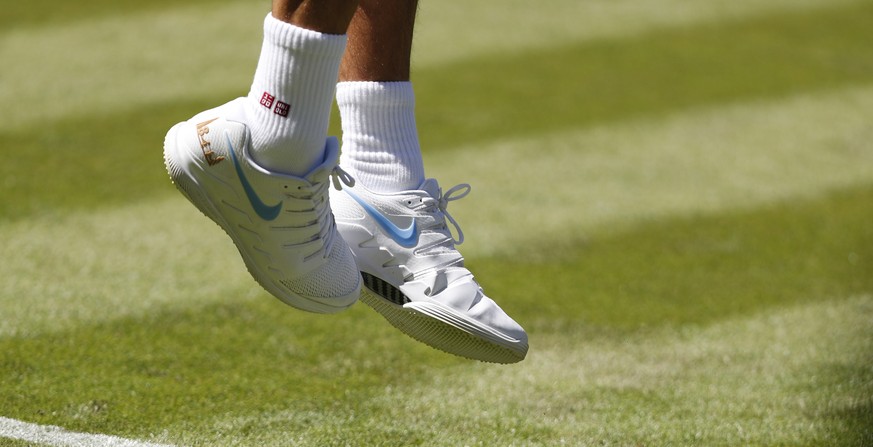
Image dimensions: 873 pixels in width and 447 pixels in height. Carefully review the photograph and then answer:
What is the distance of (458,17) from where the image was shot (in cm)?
640

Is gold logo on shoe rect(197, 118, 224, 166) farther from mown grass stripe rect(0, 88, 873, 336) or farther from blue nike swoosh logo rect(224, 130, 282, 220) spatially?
mown grass stripe rect(0, 88, 873, 336)

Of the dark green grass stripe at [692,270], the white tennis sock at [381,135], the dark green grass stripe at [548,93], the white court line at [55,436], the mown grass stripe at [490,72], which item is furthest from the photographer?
the mown grass stripe at [490,72]

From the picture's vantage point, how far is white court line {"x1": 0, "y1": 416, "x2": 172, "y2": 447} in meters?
1.99

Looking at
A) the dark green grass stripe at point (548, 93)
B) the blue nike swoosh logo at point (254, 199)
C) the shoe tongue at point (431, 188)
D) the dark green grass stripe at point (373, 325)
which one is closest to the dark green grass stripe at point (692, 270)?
the dark green grass stripe at point (373, 325)

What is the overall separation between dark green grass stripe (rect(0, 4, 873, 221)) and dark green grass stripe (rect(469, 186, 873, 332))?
113 centimetres

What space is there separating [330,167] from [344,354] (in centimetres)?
91

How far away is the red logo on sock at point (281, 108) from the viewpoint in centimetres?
189

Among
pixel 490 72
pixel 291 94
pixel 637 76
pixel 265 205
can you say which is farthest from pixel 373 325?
pixel 637 76

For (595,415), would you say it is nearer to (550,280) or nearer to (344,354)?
(344,354)

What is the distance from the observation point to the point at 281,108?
6.20 feet

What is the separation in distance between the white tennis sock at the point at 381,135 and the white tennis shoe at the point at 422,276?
0.10 ft

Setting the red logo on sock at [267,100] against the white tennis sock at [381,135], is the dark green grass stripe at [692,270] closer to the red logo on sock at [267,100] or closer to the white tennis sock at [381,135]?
the white tennis sock at [381,135]

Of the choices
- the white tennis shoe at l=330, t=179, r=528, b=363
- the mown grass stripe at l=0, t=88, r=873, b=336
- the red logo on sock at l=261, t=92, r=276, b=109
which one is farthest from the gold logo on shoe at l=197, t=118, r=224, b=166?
the mown grass stripe at l=0, t=88, r=873, b=336

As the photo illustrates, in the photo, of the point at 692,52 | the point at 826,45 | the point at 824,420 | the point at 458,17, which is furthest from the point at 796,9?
the point at 824,420
